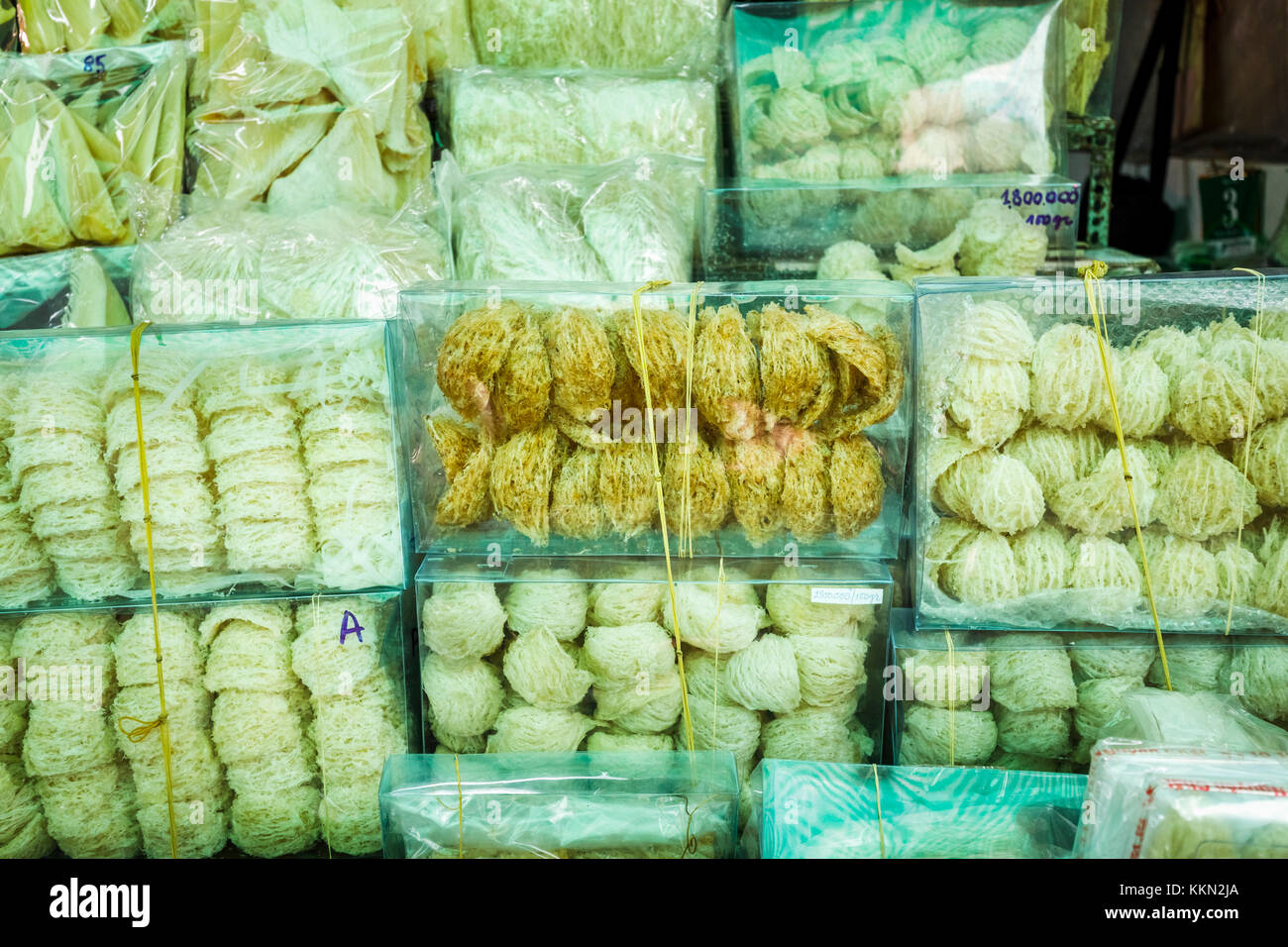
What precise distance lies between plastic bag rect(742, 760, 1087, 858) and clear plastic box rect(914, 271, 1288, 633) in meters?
0.34

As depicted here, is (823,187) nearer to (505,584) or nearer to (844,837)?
(505,584)

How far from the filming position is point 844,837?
1.64 m

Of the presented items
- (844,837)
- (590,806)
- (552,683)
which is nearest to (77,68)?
(552,683)

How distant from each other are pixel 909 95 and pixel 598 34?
880 mm

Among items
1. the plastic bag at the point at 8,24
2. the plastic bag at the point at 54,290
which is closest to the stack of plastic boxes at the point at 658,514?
the plastic bag at the point at 54,290

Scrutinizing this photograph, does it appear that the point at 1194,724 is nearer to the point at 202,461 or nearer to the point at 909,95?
the point at 909,95

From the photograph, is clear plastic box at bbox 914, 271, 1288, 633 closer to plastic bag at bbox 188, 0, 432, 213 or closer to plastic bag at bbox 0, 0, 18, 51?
plastic bag at bbox 188, 0, 432, 213

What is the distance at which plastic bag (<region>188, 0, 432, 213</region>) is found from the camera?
7.77 feet

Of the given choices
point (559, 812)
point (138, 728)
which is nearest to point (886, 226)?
point (559, 812)

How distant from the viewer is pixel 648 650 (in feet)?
5.90

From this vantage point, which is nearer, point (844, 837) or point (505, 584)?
point (844, 837)

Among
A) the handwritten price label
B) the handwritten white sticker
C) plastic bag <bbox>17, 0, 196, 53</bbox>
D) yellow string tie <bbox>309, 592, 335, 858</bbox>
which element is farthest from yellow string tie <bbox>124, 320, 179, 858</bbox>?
the handwritten price label

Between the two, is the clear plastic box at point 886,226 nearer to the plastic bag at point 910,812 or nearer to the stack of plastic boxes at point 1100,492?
the stack of plastic boxes at point 1100,492
